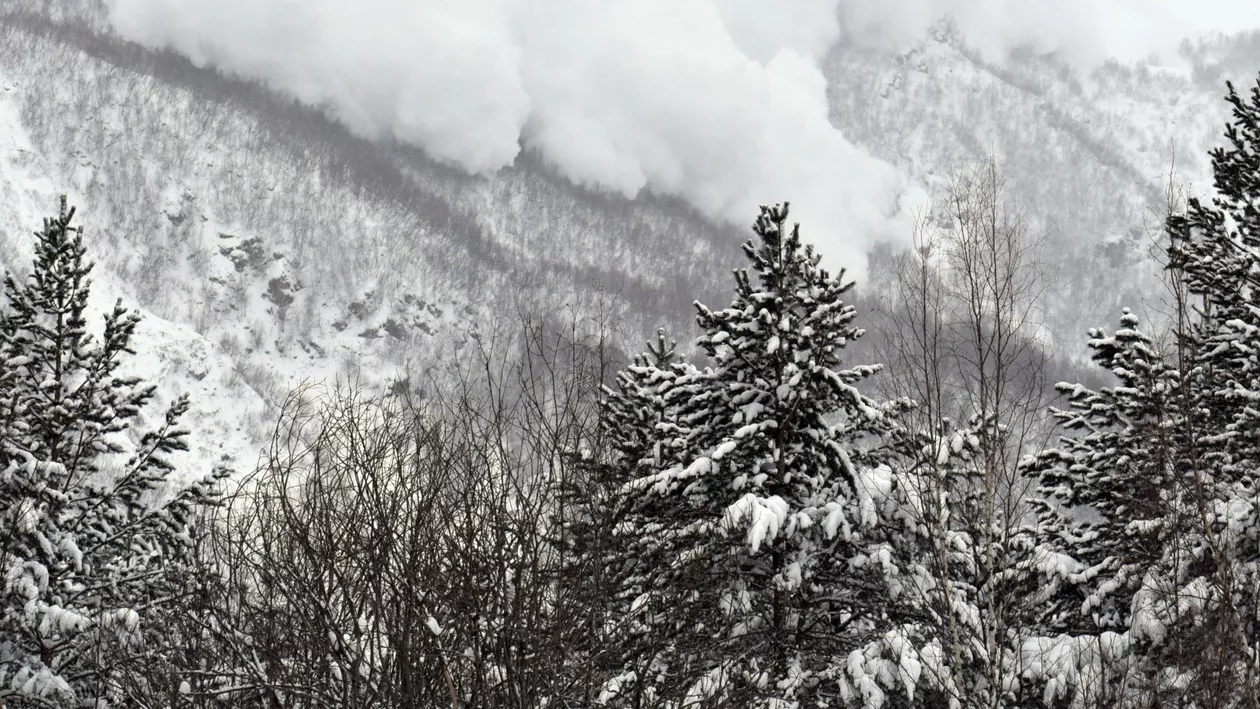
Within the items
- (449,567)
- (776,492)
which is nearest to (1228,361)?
(776,492)

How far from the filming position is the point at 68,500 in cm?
1155

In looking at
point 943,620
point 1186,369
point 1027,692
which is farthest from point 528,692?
point 1186,369

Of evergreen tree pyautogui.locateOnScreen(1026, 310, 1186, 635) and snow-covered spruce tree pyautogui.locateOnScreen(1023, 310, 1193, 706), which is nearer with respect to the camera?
snow-covered spruce tree pyautogui.locateOnScreen(1023, 310, 1193, 706)

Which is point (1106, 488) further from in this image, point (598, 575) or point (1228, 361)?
point (598, 575)

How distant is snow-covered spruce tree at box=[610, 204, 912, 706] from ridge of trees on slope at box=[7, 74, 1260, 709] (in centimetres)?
6

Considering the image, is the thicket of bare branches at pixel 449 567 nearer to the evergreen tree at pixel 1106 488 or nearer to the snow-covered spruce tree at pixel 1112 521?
the snow-covered spruce tree at pixel 1112 521

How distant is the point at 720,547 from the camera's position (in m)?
9.65

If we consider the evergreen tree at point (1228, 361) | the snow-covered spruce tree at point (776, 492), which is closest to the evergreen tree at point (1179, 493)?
the evergreen tree at point (1228, 361)

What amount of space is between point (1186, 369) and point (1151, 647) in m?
2.67

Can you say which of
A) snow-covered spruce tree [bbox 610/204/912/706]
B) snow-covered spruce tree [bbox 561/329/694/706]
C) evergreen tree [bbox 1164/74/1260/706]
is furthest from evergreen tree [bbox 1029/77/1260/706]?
snow-covered spruce tree [bbox 561/329/694/706]

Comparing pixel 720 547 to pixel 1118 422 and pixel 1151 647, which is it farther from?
pixel 1118 422

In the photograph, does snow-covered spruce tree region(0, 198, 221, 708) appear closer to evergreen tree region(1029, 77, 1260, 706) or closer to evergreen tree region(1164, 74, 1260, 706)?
evergreen tree region(1029, 77, 1260, 706)

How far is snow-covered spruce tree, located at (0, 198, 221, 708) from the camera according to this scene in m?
10.1

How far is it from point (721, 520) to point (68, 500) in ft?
29.4
